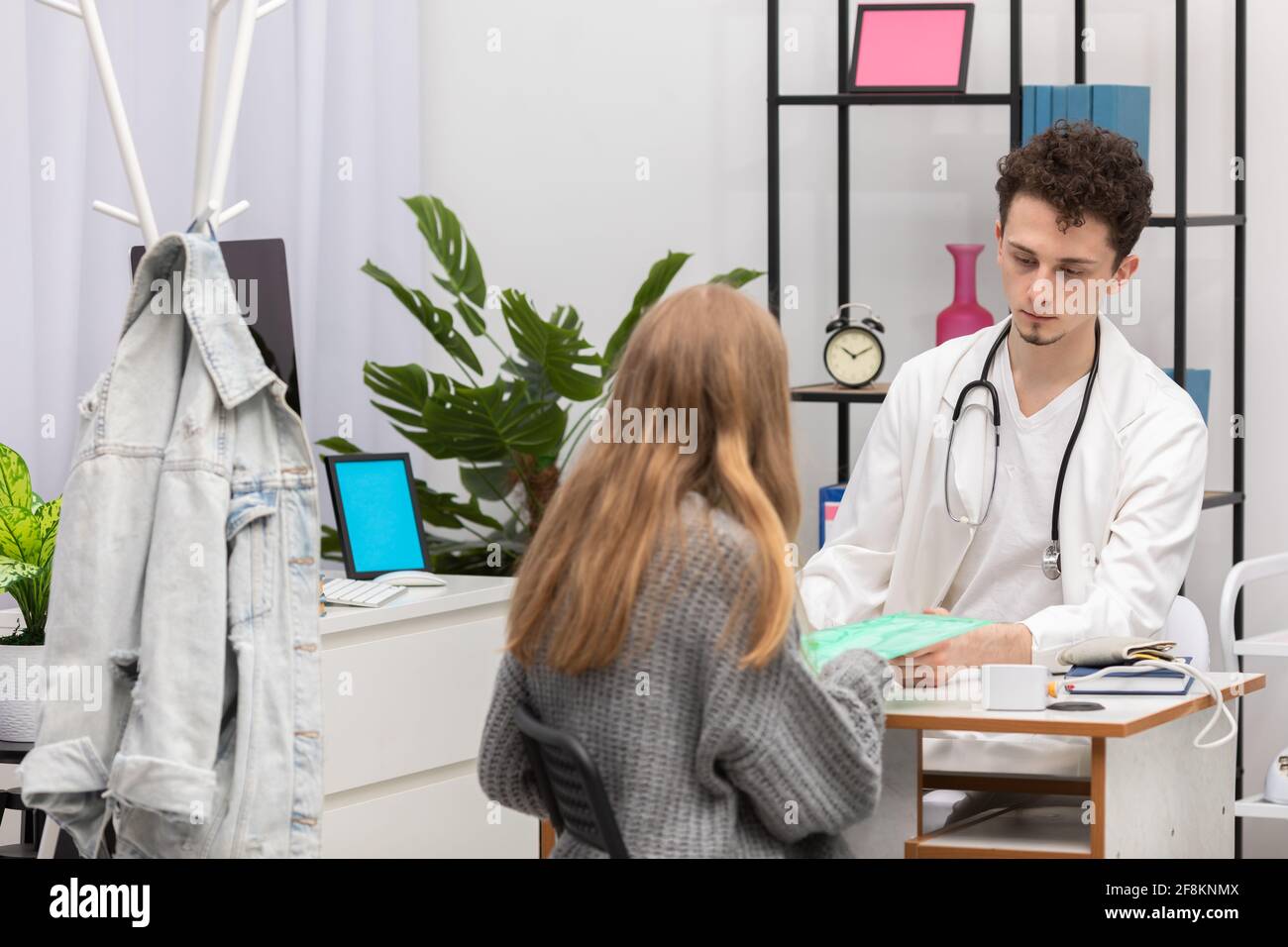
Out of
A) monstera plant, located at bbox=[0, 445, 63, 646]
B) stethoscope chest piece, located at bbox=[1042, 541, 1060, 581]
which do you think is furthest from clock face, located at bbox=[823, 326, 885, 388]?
monstera plant, located at bbox=[0, 445, 63, 646]

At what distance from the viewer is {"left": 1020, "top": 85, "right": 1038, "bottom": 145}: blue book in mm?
3637

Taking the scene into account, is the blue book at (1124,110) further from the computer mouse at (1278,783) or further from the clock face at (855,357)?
the computer mouse at (1278,783)

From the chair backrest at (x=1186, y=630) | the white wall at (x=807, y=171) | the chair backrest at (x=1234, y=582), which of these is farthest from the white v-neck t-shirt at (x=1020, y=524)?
the white wall at (x=807, y=171)

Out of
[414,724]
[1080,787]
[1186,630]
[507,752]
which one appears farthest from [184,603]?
[1186,630]

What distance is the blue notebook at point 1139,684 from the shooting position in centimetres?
212

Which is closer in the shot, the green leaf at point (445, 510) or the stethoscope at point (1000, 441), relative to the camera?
the stethoscope at point (1000, 441)

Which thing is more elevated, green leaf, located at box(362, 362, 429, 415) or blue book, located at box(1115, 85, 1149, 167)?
blue book, located at box(1115, 85, 1149, 167)

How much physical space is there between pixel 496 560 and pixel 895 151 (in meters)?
1.43

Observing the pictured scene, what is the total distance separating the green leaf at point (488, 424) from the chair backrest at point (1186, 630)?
132cm

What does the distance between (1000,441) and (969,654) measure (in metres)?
0.57

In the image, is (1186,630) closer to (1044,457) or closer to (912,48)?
(1044,457)

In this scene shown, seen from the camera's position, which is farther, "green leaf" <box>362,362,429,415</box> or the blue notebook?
"green leaf" <box>362,362,429,415</box>

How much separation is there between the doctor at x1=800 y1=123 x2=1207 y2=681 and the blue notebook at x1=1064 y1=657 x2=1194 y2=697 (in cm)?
25

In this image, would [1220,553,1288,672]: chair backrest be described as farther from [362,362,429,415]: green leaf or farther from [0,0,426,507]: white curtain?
[0,0,426,507]: white curtain
